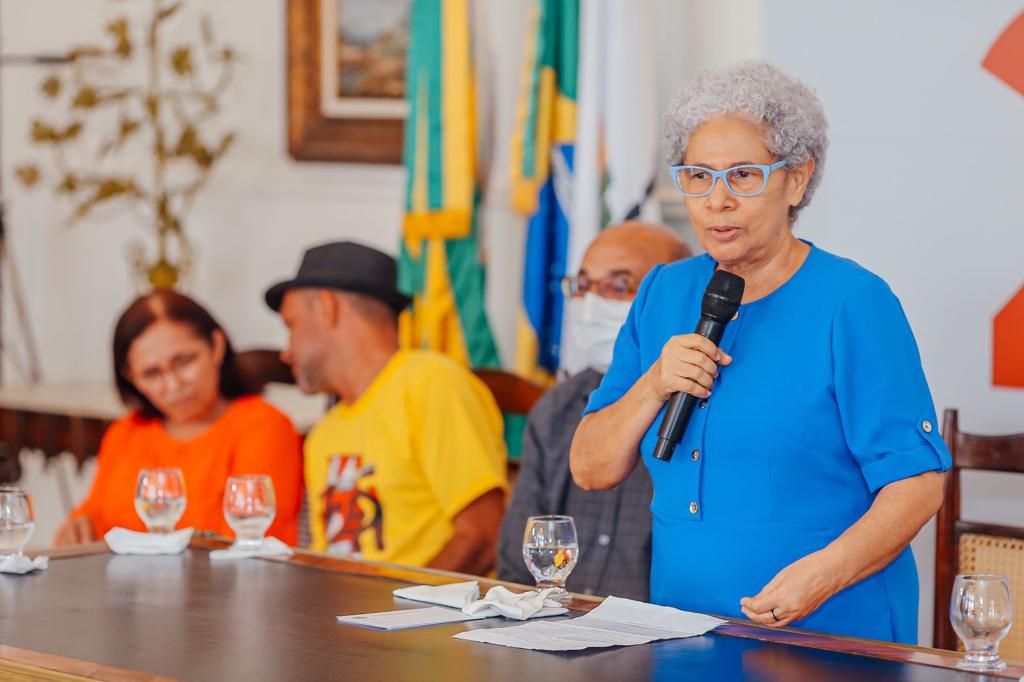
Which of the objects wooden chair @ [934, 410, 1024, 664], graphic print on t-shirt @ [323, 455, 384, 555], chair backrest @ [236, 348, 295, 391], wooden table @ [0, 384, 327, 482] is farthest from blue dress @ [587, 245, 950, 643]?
wooden table @ [0, 384, 327, 482]

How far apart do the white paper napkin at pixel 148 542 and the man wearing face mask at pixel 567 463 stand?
62 centimetres

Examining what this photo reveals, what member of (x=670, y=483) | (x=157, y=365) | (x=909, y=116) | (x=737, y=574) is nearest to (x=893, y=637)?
(x=737, y=574)

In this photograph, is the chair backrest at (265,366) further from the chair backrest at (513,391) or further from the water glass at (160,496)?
the water glass at (160,496)

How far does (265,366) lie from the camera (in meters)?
3.79

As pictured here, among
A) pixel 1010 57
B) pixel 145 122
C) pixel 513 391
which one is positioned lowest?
pixel 513 391

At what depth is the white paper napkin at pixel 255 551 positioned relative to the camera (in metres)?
2.61

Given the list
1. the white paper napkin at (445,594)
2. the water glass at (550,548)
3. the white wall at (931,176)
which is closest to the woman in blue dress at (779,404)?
the water glass at (550,548)

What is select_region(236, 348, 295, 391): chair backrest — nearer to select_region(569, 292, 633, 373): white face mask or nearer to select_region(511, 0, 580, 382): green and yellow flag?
select_region(511, 0, 580, 382): green and yellow flag

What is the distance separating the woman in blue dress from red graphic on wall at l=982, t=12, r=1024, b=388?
0.83 meters

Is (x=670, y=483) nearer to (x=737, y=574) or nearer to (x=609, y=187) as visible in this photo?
(x=737, y=574)

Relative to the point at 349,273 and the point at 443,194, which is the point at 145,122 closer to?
the point at 443,194

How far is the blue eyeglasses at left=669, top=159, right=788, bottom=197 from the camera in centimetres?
215

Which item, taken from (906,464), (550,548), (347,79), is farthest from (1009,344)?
(347,79)

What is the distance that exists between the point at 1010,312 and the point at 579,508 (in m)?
0.89
